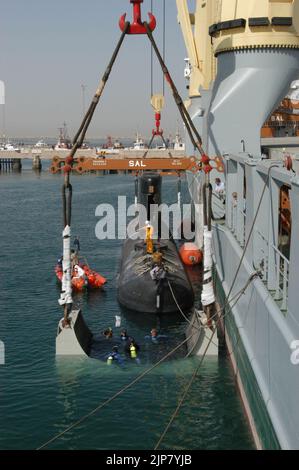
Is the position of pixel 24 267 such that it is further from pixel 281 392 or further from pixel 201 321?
pixel 281 392

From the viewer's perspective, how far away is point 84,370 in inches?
840

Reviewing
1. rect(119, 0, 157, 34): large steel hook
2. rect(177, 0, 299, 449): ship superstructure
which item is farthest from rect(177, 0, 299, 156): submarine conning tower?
rect(119, 0, 157, 34): large steel hook

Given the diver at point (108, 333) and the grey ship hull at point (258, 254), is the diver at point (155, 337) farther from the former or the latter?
the grey ship hull at point (258, 254)

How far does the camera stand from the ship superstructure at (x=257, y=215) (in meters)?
12.0

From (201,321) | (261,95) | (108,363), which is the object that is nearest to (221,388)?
(201,321)

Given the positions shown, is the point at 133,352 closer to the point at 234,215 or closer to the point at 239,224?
the point at 239,224

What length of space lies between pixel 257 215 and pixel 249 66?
49.9 feet

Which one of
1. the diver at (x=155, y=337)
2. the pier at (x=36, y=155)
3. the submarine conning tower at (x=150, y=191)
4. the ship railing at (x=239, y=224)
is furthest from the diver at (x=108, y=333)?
the pier at (x=36, y=155)

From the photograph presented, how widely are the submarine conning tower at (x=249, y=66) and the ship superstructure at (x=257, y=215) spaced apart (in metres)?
0.06

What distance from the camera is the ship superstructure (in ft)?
39.4

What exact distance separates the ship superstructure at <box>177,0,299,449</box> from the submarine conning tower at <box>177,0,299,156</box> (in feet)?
0.18

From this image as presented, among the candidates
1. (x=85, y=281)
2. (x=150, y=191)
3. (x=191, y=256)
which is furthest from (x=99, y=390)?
(x=191, y=256)
